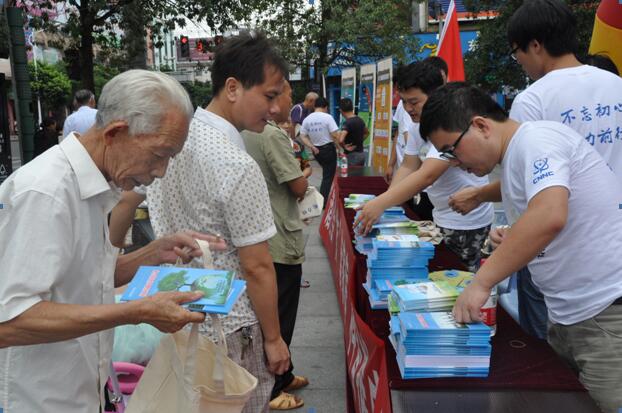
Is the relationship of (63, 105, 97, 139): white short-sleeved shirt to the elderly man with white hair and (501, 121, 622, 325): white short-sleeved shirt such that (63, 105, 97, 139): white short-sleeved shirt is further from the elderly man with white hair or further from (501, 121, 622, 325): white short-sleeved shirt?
(501, 121, 622, 325): white short-sleeved shirt

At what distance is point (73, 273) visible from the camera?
4.46 ft

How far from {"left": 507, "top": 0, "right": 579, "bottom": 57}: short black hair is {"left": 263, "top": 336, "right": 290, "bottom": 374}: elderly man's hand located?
1.61m

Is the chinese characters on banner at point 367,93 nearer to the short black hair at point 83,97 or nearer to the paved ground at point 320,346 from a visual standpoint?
the paved ground at point 320,346

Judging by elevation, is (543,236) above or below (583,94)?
below

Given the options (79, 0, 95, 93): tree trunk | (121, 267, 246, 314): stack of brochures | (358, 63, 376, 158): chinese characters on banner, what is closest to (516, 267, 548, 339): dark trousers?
(121, 267, 246, 314): stack of brochures

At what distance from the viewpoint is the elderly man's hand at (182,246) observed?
1.69 meters

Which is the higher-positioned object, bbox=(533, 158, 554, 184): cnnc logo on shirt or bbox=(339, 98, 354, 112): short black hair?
bbox=(533, 158, 554, 184): cnnc logo on shirt

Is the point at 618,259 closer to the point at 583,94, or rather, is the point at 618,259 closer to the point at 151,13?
the point at 583,94

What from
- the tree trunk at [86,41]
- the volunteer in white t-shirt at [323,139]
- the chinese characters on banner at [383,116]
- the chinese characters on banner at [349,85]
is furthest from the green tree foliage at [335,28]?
the chinese characters on banner at [383,116]

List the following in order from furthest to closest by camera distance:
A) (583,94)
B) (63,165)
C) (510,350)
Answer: (583,94) < (510,350) < (63,165)

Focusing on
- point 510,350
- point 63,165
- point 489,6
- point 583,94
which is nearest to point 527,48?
point 583,94

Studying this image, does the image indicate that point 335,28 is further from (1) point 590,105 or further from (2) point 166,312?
(2) point 166,312

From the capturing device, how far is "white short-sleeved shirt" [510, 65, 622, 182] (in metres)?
2.32

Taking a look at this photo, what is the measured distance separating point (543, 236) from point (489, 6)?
14133mm
